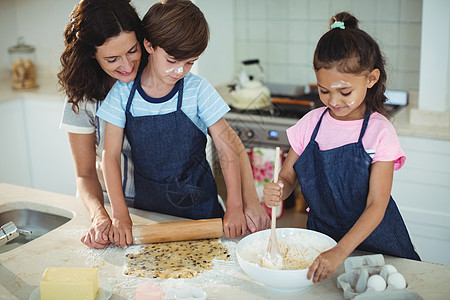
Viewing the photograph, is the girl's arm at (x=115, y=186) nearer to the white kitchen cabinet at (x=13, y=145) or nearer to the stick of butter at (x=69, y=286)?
the stick of butter at (x=69, y=286)

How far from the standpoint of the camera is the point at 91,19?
1518 mm

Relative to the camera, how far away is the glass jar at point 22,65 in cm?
343

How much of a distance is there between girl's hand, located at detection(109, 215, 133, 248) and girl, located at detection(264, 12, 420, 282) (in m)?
0.41

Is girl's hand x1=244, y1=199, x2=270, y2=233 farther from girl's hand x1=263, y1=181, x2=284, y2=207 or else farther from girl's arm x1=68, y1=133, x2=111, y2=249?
girl's arm x1=68, y1=133, x2=111, y2=249

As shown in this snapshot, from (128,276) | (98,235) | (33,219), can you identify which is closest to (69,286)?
(128,276)

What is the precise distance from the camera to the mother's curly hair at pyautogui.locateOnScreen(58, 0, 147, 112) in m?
1.52

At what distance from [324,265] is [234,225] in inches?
15.0

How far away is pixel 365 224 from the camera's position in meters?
1.30

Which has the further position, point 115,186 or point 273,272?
point 115,186

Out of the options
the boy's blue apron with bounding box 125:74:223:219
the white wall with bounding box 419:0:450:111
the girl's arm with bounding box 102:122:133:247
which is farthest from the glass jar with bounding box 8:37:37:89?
the white wall with bounding box 419:0:450:111

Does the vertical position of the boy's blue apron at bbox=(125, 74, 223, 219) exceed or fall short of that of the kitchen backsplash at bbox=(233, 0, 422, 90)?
it falls short

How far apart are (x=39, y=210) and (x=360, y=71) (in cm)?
114

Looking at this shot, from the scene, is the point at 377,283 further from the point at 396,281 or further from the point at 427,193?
the point at 427,193

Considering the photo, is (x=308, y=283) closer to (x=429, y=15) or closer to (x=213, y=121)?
(x=213, y=121)
